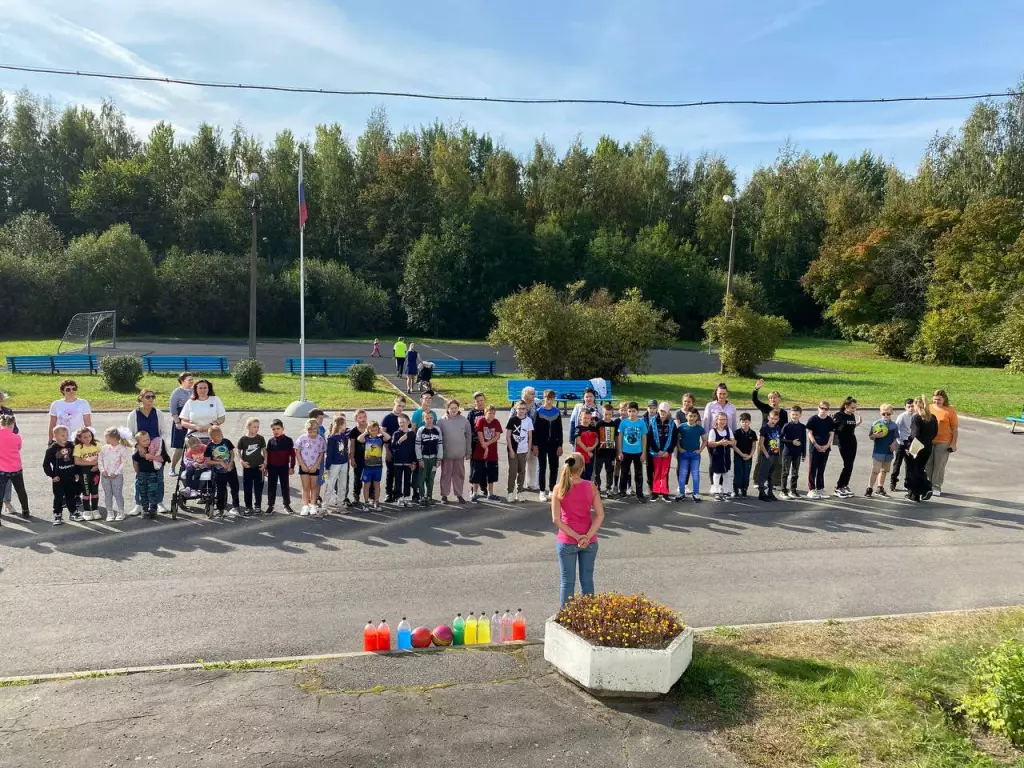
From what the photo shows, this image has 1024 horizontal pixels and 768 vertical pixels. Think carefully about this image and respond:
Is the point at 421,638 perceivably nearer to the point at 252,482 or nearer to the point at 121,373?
the point at 252,482

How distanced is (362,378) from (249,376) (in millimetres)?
3451

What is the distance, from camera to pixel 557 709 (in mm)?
5602

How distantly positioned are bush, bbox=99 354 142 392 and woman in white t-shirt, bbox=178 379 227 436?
13.2m

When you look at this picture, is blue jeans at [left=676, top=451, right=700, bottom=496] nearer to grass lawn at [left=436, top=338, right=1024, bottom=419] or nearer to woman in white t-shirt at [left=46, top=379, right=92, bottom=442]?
woman in white t-shirt at [left=46, top=379, right=92, bottom=442]

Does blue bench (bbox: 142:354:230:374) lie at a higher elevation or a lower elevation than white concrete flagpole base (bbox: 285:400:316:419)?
higher

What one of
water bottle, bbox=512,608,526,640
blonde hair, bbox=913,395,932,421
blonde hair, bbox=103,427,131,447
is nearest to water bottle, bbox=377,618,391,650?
water bottle, bbox=512,608,526,640

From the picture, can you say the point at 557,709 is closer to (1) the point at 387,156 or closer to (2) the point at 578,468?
(2) the point at 578,468

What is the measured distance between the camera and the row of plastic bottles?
648cm

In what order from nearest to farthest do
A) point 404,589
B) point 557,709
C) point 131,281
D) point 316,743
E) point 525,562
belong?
point 316,743 → point 557,709 → point 404,589 → point 525,562 → point 131,281

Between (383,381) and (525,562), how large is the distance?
1892cm

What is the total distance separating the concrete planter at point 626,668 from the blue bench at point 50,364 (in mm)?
26229

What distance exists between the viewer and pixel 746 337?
30312mm

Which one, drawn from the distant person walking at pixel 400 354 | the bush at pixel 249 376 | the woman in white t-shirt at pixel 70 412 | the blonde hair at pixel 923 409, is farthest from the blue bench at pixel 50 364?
the blonde hair at pixel 923 409

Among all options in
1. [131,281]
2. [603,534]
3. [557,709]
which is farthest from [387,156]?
[557,709]
